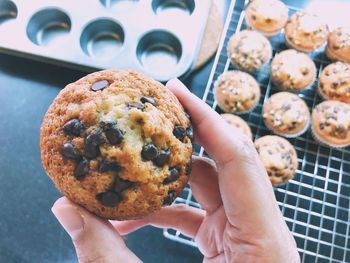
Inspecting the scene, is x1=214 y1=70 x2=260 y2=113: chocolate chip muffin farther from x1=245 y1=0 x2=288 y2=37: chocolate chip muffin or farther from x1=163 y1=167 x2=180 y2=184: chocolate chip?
x1=163 y1=167 x2=180 y2=184: chocolate chip

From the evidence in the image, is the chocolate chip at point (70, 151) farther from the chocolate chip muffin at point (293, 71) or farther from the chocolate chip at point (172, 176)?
the chocolate chip muffin at point (293, 71)

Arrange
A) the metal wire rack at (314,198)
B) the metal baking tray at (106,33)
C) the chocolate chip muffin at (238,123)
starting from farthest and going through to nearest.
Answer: the metal baking tray at (106,33)
the chocolate chip muffin at (238,123)
the metal wire rack at (314,198)

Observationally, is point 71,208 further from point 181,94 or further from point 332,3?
point 332,3

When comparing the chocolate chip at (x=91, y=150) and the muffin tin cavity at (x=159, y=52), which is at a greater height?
the chocolate chip at (x=91, y=150)

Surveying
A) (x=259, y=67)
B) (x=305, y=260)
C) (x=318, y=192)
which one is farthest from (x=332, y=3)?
(x=305, y=260)

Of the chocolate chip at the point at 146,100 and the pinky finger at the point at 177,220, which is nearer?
the chocolate chip at the point at 146,100

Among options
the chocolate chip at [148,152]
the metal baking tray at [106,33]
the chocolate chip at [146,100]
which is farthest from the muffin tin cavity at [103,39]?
the chocolate chip at [148,152]
